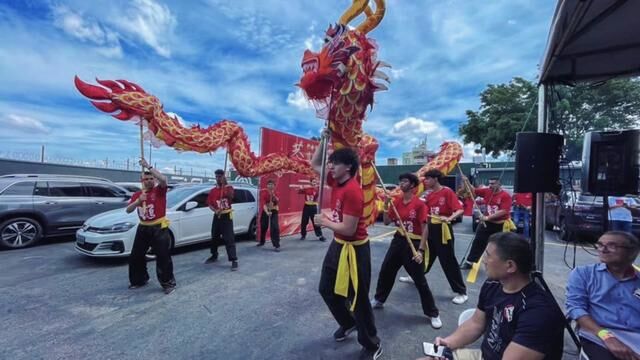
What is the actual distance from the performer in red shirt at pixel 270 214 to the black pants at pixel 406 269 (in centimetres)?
362

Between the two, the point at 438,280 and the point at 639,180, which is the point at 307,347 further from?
the point at 639,180

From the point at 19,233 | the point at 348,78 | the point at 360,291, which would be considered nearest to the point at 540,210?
the point at 360,291

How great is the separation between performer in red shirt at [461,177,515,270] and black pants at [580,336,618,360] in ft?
10.2

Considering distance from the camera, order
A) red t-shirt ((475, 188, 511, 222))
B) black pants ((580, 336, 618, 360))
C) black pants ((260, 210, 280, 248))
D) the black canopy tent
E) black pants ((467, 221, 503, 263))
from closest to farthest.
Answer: black pants ((580, 336, 618, 360)), the black canopy tent, red t-shirt ((475, 188, 511, 222)), black pants ((467, 221, 503, 263)), black pants ((260, 210, 280, 248))

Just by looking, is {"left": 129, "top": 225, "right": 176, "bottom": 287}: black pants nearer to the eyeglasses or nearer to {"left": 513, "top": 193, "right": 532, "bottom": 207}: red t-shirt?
the eyeglasses

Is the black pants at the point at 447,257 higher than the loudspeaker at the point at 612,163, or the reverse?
the loudspeaker at the point at 612,163

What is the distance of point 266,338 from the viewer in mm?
2945

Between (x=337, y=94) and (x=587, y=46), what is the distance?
97.3 inches

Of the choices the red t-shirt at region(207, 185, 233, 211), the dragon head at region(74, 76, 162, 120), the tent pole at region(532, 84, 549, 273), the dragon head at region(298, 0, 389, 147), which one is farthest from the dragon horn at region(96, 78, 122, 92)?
the tent pole at region(532, 84, 549, 273)

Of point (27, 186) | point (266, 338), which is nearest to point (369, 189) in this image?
point (266, 338)

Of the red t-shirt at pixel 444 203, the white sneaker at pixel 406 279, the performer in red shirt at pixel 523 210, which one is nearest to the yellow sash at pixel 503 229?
the white sneaker at pixel 406 279

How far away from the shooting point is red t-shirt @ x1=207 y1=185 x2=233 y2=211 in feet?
17.6

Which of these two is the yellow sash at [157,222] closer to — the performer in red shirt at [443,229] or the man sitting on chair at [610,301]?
the performer in red shirt at [443,229]

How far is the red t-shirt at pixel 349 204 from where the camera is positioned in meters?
2.33
